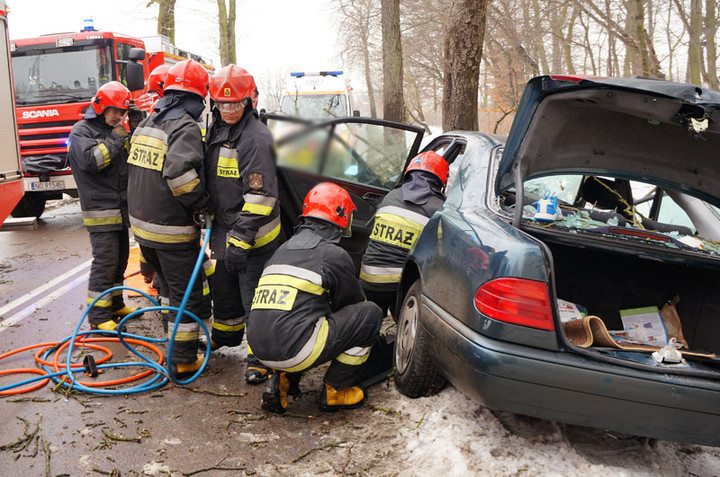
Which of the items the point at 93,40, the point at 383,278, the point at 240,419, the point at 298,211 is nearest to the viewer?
the point at 240,419

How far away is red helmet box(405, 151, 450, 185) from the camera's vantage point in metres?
3.96

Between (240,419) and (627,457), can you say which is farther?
(240,419)

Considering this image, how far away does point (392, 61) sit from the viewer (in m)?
11.0

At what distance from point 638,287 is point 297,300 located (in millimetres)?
1983

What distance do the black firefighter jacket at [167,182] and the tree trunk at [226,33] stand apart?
175 centimetres

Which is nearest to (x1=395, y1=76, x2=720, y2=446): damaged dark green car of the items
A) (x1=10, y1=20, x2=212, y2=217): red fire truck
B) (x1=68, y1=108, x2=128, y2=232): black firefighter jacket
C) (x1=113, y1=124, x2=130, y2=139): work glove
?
(x1=68, y1=108, x2=128, y2=232): black firefighter jacket

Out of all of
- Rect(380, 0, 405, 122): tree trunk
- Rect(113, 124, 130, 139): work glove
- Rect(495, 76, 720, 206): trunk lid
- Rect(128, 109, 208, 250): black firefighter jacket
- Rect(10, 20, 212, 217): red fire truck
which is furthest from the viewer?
Rect(380, 0, 405, 122): tree trunk

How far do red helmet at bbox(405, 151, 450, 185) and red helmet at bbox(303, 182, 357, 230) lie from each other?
2.77 ft

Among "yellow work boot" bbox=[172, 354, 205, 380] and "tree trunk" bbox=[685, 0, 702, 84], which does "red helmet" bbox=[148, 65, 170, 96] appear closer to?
"yellow work boot" bbox=[172, 354, 205, 380]

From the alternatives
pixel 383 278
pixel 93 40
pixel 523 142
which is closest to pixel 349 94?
pixel 93 40

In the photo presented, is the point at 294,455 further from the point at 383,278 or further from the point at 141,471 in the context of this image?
the point at 383,278

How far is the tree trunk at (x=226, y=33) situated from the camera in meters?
1.52

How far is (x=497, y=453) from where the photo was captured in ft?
8.83

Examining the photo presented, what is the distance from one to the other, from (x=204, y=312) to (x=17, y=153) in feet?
7.65
